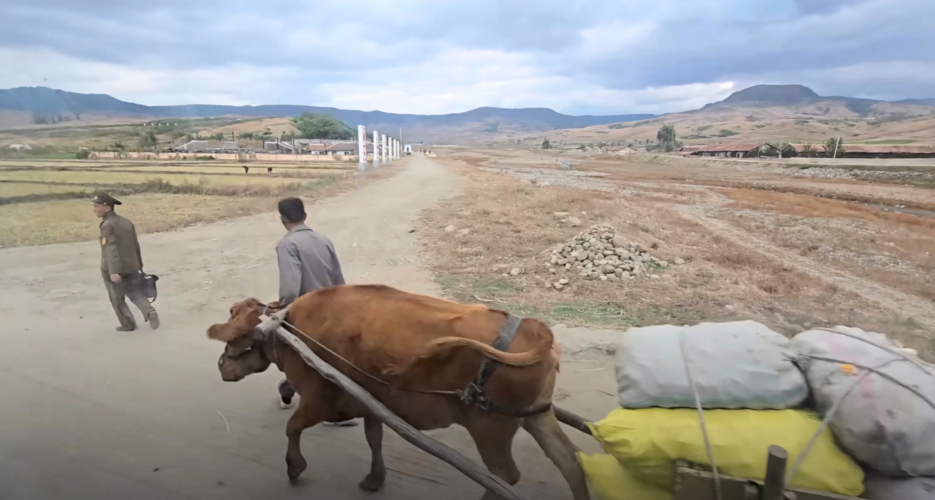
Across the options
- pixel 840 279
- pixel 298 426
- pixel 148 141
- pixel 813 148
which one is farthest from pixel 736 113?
pixel 298 426

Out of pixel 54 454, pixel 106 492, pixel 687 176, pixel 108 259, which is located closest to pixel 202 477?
pixel 106 492

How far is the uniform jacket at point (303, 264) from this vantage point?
370 cm

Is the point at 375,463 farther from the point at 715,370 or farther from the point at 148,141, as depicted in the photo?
the point at 148,141

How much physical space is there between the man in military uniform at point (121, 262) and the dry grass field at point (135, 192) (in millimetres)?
1739

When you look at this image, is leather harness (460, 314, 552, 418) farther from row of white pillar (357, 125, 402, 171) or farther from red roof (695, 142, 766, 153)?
row of white pillar (357, 125, 402, 171)

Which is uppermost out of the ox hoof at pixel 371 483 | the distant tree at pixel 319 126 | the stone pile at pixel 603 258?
the distant tree at pixel 319 126

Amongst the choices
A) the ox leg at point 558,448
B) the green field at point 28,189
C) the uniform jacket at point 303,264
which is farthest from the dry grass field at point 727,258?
the green field at point 28,189

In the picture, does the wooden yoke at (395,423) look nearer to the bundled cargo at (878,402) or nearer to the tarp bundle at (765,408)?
the tarp bundle at (765,408)

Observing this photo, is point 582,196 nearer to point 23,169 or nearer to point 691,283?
point 691,283

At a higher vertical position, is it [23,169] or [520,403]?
[23,169]

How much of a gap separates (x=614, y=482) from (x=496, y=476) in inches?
22.0

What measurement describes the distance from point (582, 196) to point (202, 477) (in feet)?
41.2

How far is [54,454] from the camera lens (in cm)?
366

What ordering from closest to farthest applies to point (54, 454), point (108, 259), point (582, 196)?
1. point (54, 454)
2. point (108, 259)
3. point (582, 196)
